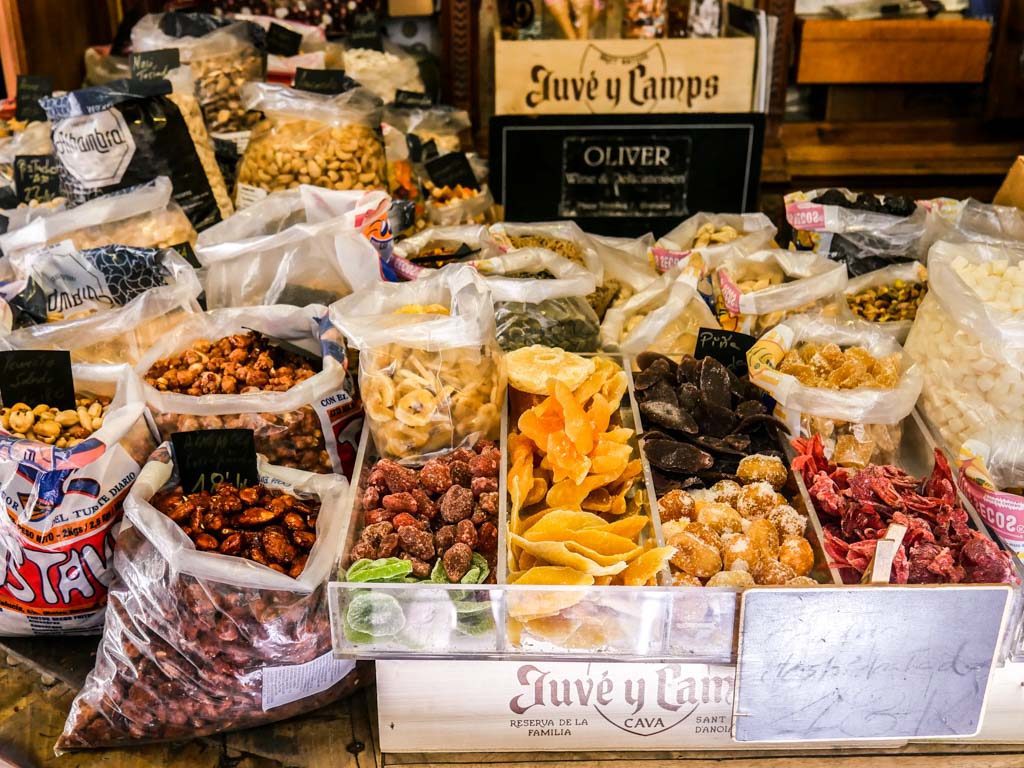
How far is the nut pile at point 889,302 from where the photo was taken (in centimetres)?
178

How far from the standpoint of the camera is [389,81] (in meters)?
2.72

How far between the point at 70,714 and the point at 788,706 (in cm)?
84

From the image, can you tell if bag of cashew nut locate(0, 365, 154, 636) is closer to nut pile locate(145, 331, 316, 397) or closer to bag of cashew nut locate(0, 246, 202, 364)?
nut pile locate(145, 331, 316, 397)

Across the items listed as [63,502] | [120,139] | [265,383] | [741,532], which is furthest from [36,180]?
[741,532]

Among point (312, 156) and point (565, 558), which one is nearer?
point (565, 558)

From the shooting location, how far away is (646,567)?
114 centimetres

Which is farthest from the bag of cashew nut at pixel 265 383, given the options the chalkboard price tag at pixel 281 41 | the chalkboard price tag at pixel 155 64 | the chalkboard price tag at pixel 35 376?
the chalkboard price tag at pixel 281 41

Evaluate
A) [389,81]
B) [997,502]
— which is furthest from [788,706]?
[389,81]

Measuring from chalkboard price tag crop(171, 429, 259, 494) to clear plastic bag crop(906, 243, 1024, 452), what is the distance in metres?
0.97

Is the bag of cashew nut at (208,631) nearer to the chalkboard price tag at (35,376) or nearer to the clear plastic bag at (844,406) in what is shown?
the chalkboard price tag at (35,376)

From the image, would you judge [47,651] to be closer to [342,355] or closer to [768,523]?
[342,355]

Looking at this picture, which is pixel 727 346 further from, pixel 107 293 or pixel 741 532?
pixel 107 293

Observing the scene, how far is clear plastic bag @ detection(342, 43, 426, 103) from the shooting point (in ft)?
8.89

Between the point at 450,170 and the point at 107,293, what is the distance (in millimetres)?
840
